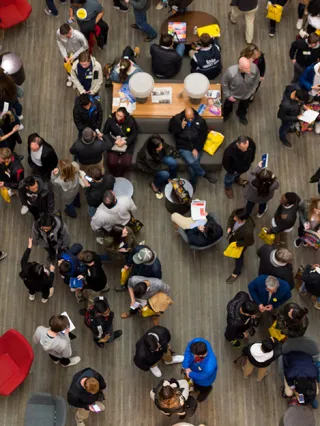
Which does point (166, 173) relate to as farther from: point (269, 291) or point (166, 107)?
point (269, 291)

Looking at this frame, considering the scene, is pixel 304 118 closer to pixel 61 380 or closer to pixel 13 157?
pixel 13 157

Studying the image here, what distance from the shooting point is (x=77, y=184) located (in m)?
7.85

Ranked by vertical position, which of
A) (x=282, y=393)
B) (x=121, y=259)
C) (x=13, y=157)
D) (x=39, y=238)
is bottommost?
(x=282, y=393)

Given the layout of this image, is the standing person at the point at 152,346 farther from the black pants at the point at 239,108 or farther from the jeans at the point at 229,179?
A: the black pants at the point at 239,108

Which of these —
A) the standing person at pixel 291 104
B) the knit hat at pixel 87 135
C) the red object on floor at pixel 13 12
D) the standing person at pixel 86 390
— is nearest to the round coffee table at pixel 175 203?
the knit hat at pixel 87 135

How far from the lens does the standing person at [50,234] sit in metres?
7.07

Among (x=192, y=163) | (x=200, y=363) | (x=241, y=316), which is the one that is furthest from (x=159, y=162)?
(x=200, y=363)

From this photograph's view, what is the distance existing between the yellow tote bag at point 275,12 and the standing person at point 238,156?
3.47 m

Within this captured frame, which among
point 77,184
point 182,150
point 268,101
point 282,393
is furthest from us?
point 268,101

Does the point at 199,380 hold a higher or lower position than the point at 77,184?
lower

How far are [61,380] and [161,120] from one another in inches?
170

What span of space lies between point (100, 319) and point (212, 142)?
352cm

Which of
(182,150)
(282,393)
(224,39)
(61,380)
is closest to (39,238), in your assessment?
(61,380)

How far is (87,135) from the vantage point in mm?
7707
